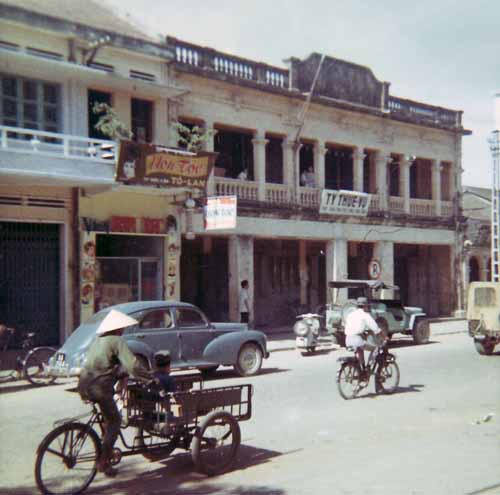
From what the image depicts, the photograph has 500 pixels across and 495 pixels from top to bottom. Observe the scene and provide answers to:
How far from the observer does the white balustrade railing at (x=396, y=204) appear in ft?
91.9

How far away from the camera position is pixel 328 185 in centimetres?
2653

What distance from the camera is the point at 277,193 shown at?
23.7 m

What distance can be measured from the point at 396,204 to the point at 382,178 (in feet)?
4.62

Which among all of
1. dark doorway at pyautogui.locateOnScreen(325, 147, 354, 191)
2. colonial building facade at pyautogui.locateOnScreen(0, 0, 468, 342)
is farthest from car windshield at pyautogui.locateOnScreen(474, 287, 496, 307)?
dark doorway at pyautogui.locateOnScreen(325, 147, 354, 191)

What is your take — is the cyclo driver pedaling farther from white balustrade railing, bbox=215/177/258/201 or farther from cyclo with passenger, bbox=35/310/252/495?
white balustrade railing, bbox=215/177/258/201

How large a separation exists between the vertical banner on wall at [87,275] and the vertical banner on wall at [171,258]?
260 cm

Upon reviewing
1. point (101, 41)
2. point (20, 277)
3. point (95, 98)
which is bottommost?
point (20, 277)

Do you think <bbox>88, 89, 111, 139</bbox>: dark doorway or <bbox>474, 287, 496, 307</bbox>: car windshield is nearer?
<bbox>474, 287, 496, 307</bbox>: car windshield

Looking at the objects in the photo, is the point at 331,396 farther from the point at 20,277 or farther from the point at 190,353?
the point at 20,277

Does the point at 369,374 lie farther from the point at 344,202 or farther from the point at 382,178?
the point at 382,178

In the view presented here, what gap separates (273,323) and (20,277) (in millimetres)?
10993

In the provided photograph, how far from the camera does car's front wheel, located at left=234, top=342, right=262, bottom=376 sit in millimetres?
13379

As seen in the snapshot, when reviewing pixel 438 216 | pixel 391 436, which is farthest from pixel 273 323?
pixel 391 436

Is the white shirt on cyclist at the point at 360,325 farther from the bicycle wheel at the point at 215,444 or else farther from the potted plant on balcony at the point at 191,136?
the potted plant on balcony at the point at 191,136
